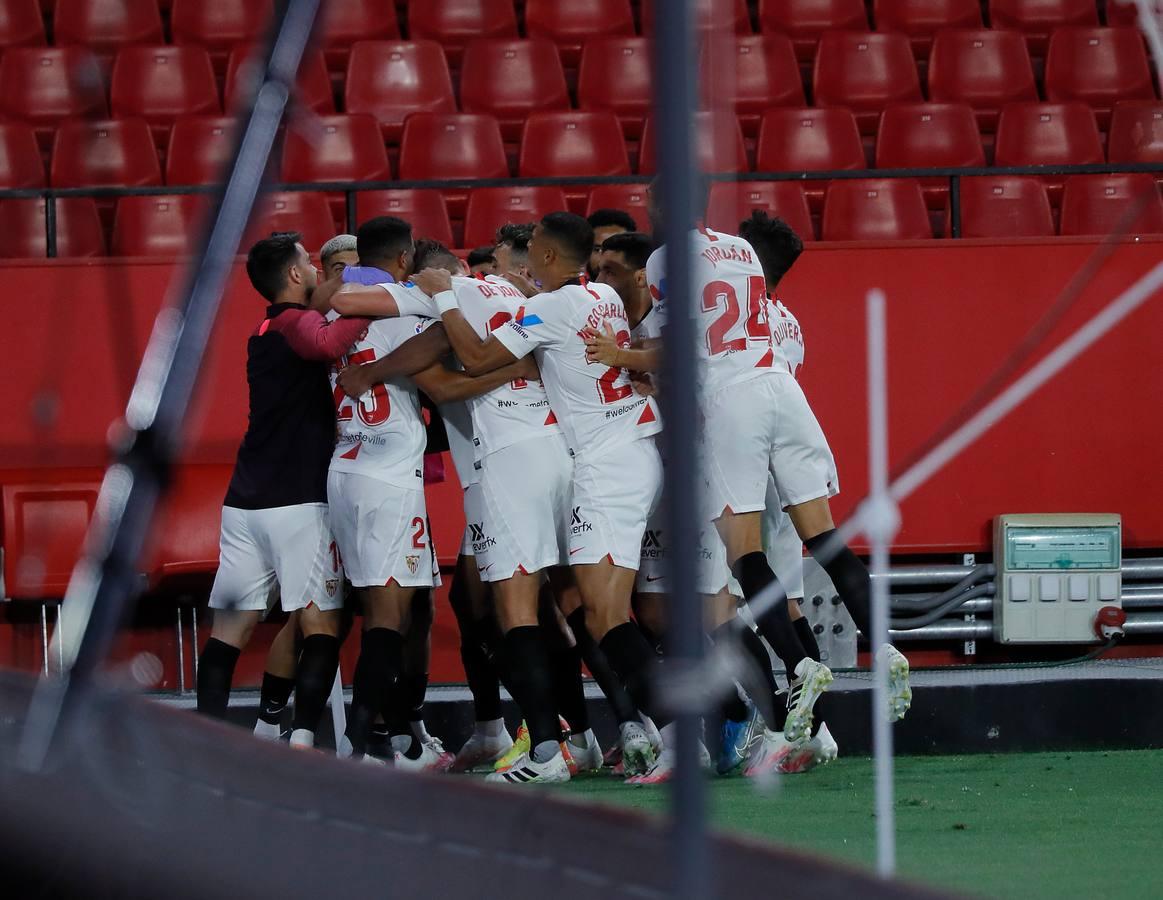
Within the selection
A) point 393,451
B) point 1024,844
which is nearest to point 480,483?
point 393,451

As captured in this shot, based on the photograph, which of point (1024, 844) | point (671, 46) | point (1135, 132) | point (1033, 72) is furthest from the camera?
point (1033, 72)

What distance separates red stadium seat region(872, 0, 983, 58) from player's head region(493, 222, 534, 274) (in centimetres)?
426

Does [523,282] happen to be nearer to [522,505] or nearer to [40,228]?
[522,505]

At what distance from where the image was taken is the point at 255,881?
1.72 metres

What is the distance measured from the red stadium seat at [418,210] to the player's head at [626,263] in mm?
2325

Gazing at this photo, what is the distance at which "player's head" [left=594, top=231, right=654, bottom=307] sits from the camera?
5.03 m

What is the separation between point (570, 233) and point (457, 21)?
4.69 metres

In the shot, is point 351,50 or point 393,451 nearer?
point 393,451

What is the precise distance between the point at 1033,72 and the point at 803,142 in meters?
1.65

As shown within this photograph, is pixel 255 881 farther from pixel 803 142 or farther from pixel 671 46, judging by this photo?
pixel 803 142

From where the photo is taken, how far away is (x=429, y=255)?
193 inches

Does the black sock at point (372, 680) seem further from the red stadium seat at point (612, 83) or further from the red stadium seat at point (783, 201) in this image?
the red stadium seat at point (612, 83)

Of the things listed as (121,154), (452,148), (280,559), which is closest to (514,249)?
(280,559)

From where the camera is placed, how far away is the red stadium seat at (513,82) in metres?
8.50
